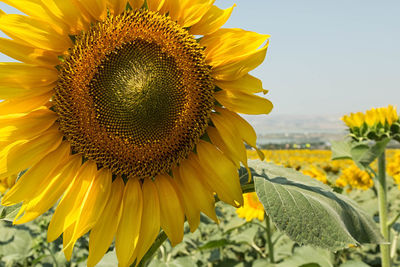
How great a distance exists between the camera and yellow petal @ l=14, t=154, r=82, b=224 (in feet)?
3.44

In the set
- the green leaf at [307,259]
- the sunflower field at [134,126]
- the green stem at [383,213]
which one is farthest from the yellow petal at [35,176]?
the green stem at [383,213]

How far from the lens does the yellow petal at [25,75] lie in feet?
3.34

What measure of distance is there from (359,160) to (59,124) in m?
2.15

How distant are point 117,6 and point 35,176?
61 cm

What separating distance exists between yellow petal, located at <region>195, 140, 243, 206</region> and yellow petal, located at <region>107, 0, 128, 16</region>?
1.76ft

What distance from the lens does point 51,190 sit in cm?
109

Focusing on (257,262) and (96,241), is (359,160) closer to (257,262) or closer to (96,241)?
(257,262)

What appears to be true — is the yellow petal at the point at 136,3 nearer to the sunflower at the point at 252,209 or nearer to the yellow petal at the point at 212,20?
the yellow petal at the point at 212,20

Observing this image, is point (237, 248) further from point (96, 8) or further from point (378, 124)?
point (96, 8)

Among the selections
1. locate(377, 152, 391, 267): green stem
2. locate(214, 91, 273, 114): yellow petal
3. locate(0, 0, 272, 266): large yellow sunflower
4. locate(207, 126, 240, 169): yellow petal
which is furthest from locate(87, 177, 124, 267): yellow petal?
locate(377, 152, 391, 267): green stem

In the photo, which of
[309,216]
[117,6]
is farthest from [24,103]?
[309,216]

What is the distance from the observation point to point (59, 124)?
1159 mm

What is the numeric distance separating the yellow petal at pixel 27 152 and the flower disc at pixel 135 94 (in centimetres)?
5

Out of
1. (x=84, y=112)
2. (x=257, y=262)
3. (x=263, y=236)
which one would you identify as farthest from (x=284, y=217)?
(x=263, y=236)
